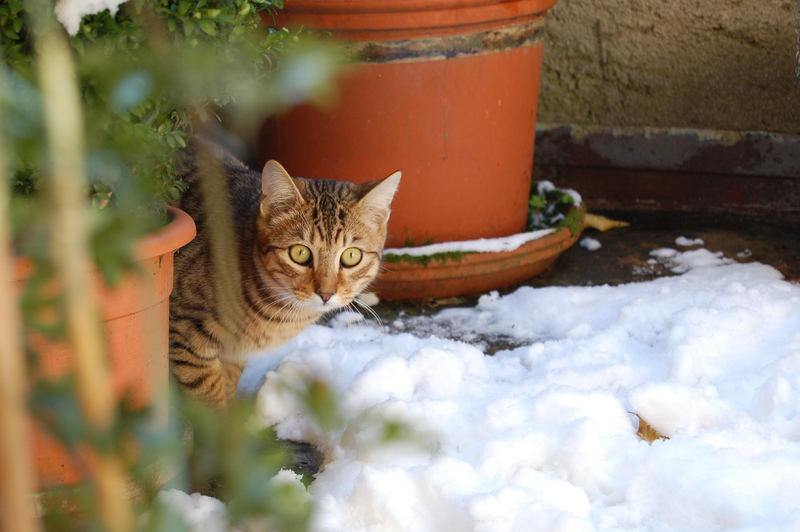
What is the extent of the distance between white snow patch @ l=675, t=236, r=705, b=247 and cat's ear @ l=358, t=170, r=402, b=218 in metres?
1.85

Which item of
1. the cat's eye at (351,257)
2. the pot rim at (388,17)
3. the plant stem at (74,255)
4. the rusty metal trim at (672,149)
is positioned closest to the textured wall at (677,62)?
the rusty metal trim at (672,149)

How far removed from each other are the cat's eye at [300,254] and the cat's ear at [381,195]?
221 millimetres

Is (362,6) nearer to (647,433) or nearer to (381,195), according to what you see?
(381,195)

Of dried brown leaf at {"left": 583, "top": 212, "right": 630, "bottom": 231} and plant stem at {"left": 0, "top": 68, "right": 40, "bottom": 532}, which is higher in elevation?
plant stem at {"left": 0, "top": 68, "right": 40, "bottom": 532}

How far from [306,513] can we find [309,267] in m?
2.05

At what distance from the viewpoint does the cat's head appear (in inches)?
103

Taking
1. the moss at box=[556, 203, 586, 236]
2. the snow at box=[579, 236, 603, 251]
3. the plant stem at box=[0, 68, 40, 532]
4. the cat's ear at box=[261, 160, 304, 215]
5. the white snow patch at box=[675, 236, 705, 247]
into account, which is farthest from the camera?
the snow at box=[579, 236, 603, 251]

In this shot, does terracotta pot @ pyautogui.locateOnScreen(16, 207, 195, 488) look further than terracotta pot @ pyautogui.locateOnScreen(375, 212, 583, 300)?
No

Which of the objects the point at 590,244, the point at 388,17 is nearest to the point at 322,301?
the point at 388,17

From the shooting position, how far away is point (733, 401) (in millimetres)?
2482

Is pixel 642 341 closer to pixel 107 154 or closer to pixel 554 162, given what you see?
pixel 554 162

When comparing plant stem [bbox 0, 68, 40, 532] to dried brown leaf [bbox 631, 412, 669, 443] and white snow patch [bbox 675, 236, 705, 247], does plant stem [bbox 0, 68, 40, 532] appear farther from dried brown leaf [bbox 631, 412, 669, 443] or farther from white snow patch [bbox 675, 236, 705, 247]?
white snow patch [bbox 675, 236, 705, 247]

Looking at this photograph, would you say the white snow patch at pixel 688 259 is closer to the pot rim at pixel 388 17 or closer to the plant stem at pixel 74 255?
the pot rim at pixel 388 17

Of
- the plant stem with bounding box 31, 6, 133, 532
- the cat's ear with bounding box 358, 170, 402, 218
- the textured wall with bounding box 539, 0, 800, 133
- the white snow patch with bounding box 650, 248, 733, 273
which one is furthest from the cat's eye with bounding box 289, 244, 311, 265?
the textured wall with bounding box 539, 0, 800, 133
